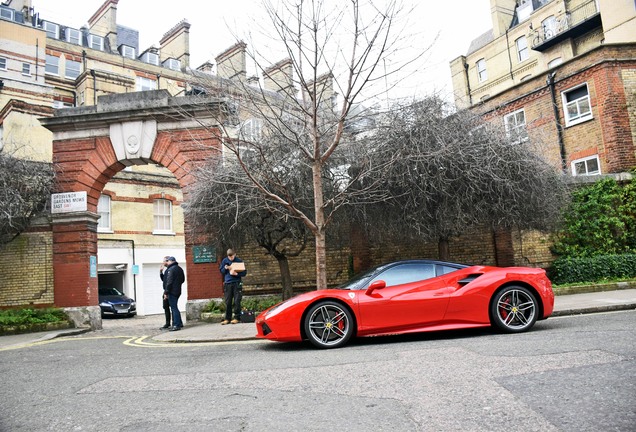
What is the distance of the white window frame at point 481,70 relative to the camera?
39250mm

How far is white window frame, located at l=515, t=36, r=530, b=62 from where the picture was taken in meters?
35.7

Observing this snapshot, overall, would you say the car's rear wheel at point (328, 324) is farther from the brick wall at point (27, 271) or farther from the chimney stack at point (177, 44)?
the chimney stack at point (177, 44)

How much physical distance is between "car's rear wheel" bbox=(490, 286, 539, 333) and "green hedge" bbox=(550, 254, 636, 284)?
8444 millimetres

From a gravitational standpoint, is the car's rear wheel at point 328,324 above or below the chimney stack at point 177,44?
below

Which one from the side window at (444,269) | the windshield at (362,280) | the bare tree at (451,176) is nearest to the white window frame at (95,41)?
the bare tree at (451,176)

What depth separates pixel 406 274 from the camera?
284 inches

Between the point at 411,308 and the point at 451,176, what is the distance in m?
6.10

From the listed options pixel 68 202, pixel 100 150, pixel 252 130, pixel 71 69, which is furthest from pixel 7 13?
pixel 252 130

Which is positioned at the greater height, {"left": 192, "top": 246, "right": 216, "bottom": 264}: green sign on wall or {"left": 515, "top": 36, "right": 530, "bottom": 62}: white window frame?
{"left": 515, "top": 36, "right": 530, "bottom": 62}: white window frame

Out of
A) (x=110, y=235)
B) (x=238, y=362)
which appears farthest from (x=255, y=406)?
(x=110, y=235)

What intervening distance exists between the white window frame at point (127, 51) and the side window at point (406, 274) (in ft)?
144

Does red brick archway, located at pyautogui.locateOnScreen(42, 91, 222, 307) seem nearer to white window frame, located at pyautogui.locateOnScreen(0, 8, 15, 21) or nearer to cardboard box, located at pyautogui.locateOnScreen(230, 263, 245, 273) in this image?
cardboard box, located at pyautogui.locateOnScreen(230, 263, 245, 273)

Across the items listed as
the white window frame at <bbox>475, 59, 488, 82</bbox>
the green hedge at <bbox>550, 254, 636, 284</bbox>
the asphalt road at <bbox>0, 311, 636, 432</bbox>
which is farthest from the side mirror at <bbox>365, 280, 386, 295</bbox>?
the white window frame at <bbox>475, 59, 488, 82</bbox>

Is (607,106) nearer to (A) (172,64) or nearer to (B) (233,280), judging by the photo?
(B) (233,280)
